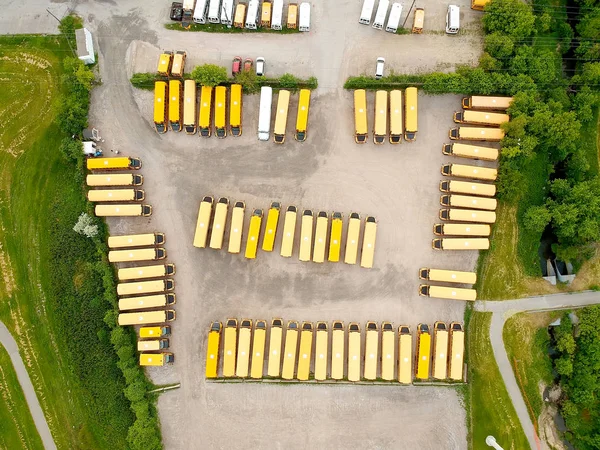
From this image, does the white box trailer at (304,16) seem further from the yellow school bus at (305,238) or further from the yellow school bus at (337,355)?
the yellow school bus at (337,355)

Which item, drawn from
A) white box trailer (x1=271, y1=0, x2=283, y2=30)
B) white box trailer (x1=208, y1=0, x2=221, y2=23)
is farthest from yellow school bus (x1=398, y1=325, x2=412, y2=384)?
white box trailer (x1=208, y1=0, x2=221, y2=23)

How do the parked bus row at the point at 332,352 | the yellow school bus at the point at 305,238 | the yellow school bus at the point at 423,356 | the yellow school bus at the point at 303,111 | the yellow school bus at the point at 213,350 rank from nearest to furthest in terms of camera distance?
the yellow school bus at the point at 213,350
the parked bus row at the point at 332,352
the yellow school bus at the point at 423,356
the yellow school bus at the point at 305,238
the yellow school bus at the point at 303,111

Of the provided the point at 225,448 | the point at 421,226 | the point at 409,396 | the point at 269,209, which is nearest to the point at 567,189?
the point at 421,226

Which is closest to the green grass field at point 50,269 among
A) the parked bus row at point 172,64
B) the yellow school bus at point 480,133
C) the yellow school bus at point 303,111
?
the parked bus row at point 172,64

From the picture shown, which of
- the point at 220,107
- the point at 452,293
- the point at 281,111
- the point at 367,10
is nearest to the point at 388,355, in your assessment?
the point at 452,293

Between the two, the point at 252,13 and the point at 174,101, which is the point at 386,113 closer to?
the point at 252,13

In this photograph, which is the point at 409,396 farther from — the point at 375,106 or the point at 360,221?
the point at 375,106
